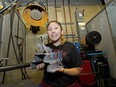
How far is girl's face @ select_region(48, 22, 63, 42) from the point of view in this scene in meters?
1.15

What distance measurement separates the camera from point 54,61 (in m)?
0.94

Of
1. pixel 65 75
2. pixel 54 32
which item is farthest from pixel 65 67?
pixel 54 32

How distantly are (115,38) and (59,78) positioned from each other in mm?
1813

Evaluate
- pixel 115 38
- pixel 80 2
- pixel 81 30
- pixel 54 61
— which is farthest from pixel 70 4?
pixel 54 61

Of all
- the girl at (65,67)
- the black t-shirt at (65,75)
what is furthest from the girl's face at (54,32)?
the black t-shirt at (65,75)

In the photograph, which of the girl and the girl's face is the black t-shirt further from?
the girl's face

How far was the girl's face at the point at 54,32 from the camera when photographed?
3.78ft

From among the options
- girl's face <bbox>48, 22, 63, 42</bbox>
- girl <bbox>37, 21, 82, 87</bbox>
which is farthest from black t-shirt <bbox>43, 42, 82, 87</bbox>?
girl's face <bbox>48, 22, 63, 42</bbox>

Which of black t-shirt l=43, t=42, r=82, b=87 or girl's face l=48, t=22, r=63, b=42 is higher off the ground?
girl's face l=48, t=22, r=63, b=42

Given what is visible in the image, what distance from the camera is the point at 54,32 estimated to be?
1.15m

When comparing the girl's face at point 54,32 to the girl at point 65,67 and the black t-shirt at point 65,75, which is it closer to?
the girl at point 65,67

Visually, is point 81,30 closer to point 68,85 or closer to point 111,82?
point 111,82

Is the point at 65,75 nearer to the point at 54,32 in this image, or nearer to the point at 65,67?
the point at 65,67

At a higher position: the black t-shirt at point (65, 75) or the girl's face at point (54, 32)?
the girl's face at point (54, 32)
